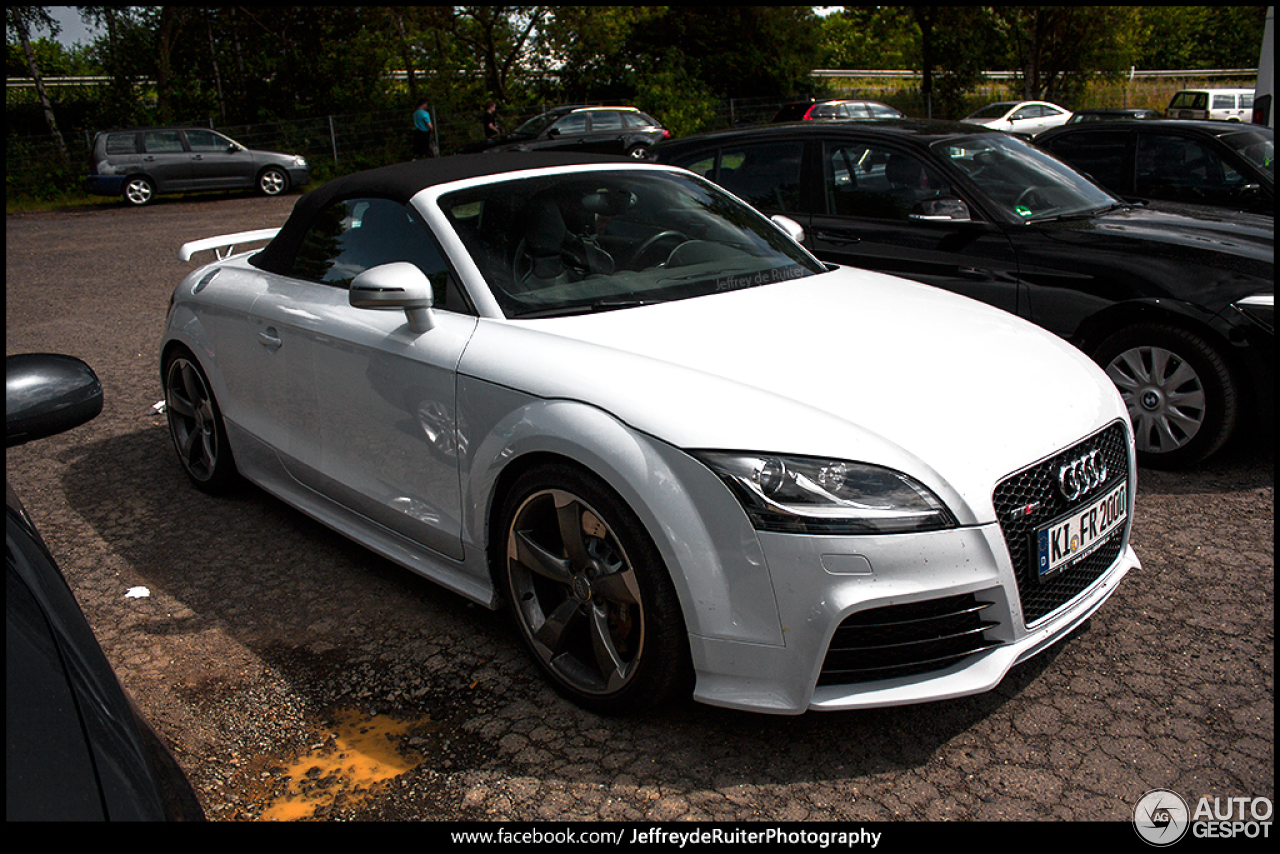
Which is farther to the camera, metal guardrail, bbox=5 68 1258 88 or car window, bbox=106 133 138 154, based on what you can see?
metal guardrail, bbox=5 68 1258 88

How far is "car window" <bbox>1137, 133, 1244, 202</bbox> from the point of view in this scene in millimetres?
7133

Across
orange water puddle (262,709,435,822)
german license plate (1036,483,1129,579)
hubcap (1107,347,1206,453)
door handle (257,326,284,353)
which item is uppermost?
door handle (257,326,284,353)

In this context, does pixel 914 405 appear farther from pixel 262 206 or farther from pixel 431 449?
pixel 262 206

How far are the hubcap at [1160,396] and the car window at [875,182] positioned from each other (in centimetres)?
130

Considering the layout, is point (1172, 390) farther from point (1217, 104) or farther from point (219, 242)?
point (1217, 104)

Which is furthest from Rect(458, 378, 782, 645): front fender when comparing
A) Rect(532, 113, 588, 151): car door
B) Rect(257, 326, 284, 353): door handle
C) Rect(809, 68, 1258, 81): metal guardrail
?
Rect(809, 68, 1258, 81): metal guardrail

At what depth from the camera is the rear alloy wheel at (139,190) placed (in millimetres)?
21406

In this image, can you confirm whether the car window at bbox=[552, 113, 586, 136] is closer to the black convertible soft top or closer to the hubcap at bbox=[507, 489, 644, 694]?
the black convertible soft top

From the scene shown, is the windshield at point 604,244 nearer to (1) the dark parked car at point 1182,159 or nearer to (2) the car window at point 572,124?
(1) the dark parked car at point 1182,159

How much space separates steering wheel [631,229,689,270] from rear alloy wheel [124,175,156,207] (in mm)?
21380

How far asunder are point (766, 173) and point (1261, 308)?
9.06 ft

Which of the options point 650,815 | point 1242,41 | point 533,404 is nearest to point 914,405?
point 533,404

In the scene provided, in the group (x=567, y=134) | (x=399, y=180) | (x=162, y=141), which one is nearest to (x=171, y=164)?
(x=162, y=141)

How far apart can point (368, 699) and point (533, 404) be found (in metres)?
1.02
